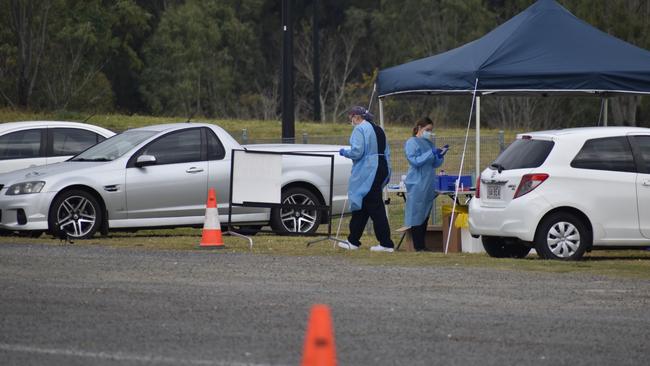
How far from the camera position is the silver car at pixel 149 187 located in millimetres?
17344

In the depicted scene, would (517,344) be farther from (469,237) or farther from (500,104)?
(500,104)

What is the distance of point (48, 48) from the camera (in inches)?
2068

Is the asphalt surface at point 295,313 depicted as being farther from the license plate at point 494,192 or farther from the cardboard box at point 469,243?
the cardboard box at point 469,243

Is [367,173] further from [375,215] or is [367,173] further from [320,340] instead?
[320,340]

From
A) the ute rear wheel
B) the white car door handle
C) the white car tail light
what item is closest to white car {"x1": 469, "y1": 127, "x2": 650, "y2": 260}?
the white car tail light

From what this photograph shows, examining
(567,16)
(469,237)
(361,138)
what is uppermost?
(567,16)

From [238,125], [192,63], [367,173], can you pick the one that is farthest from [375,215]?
[192,63]

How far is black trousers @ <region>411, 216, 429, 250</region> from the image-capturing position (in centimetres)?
1694

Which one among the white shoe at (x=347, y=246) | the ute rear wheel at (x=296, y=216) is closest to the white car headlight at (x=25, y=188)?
the ute rear wheel at (x=296, y=216)

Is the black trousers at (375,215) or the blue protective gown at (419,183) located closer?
the black trousers at (375,215)

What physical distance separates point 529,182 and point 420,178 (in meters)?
2.19

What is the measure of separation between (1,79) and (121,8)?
→ 8.33 m

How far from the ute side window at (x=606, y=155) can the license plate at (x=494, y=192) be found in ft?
2.79

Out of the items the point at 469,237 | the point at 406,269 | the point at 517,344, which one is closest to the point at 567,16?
the point at 469,237
